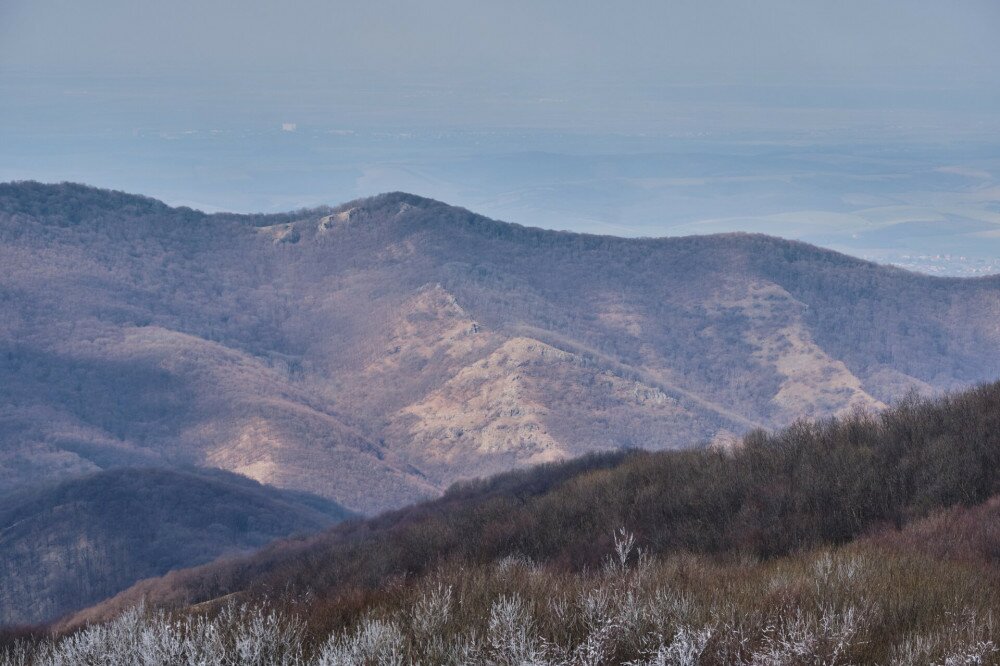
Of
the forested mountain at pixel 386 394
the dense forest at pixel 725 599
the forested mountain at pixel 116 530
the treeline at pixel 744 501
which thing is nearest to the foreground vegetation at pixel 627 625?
the dense forest at pixel 725 599

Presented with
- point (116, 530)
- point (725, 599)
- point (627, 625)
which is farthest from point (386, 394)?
point (627, 625)

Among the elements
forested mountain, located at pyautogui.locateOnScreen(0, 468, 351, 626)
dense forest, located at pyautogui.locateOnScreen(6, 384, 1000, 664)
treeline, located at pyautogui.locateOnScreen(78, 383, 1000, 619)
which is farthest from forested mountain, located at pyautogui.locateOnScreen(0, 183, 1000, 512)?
dense forest, located at pyautogui.locateOnScreen(6, 384, 1000, 664)

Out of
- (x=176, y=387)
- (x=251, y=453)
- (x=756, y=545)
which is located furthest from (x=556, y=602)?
(x=176, y=387)

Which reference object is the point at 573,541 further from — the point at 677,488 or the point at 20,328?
the point at 20,328

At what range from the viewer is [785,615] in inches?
485

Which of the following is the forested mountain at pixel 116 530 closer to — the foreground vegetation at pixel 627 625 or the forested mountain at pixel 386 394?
the forested mountain at pixel 386 394

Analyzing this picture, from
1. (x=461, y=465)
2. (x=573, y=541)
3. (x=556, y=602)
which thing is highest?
(x=556, y=602)

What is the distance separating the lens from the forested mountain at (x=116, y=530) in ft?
270

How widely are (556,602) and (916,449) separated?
63.5ft

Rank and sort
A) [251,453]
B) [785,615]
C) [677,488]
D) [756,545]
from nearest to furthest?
1. [785,615]
2. [756,545]
3. [677,488]
4. [251,453]

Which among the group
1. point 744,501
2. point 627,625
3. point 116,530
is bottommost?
point 116,530

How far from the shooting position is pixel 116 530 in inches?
3649

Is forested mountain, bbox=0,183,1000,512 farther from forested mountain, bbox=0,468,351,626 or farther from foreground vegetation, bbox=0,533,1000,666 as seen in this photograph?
→ foreground vegetation, bbox=0,533,1000,666

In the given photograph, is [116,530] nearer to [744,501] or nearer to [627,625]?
[744,501]
